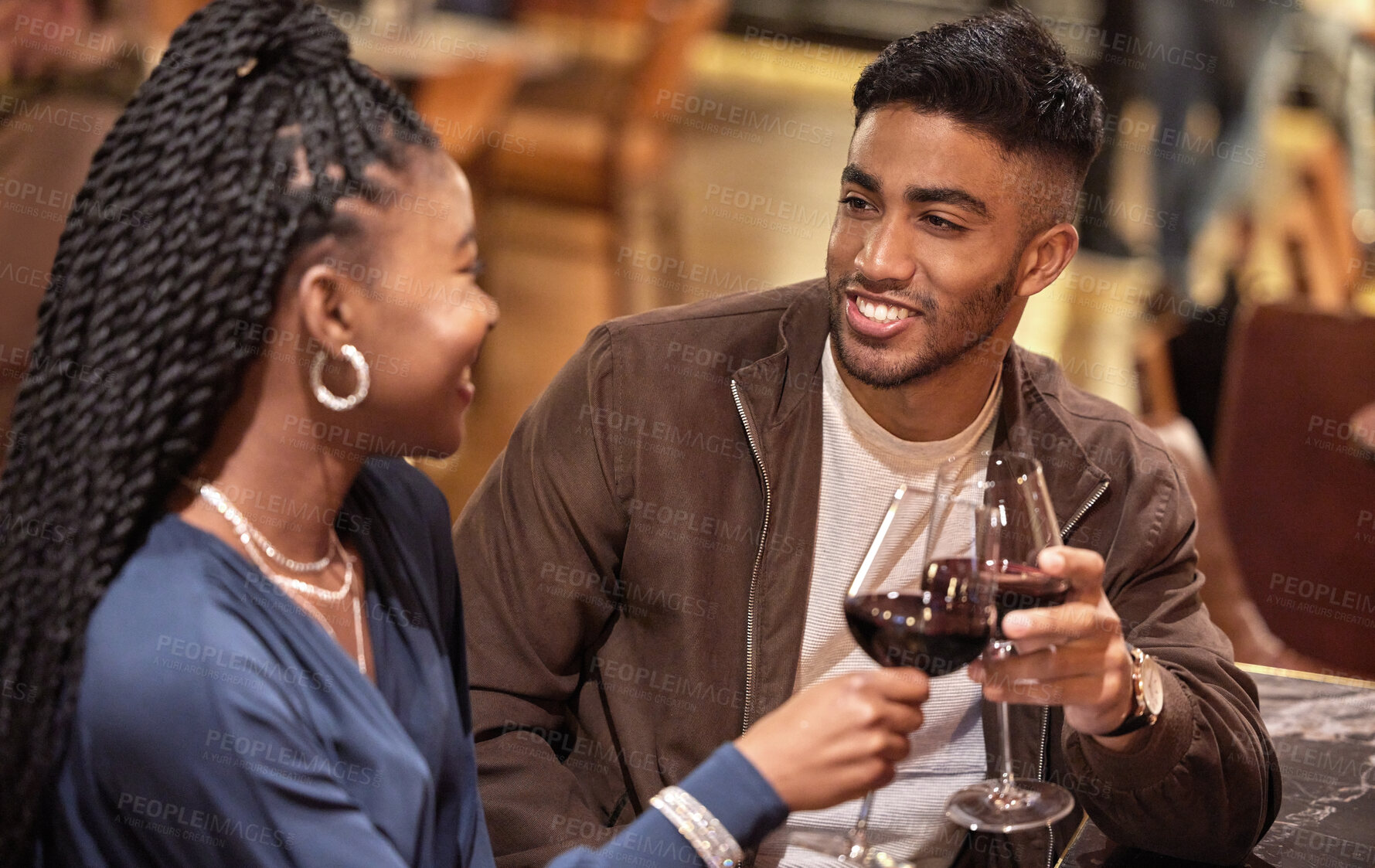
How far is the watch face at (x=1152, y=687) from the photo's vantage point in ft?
5.28

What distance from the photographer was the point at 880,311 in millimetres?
1895

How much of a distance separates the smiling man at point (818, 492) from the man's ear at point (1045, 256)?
17 millimetres

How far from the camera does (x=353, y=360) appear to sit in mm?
1168

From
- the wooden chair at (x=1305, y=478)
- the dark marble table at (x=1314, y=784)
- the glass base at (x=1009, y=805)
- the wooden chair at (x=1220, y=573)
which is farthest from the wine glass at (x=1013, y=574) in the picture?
the wooden chair at (x=1305, y=478)

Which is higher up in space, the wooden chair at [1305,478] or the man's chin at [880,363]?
the man's chin at [880,363]

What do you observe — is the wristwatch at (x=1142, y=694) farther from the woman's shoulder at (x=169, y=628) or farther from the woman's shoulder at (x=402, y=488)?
the woman's shoulder at (x=169, y=628)

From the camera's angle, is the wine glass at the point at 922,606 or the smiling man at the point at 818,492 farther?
the smiling man at the point at 818,492

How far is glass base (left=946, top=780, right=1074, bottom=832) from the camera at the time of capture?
4.43 feet

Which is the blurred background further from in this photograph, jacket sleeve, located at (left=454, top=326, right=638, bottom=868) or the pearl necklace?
the pearl necklace

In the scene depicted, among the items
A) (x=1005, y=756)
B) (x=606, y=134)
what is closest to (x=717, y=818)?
(x=1005, y=756)

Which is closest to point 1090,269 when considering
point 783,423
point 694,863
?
point 783,423

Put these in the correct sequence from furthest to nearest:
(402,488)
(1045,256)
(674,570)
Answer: (1045,256) < (674,570) < (402,488)

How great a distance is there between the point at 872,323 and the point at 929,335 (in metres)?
0.08

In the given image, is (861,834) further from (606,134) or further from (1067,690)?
(606,134)
